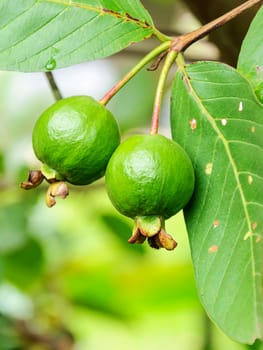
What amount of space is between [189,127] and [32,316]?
182cm

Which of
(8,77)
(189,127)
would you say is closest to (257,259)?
(189,127)

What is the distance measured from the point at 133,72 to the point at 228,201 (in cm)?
23

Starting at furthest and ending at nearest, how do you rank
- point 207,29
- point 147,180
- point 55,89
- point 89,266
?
point 89,266
point 55,89
point 207,29
point 147,180

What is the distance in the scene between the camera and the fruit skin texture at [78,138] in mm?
1103

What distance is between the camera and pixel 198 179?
1.15 m

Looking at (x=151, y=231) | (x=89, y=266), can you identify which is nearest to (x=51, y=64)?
(x=151, y=231)

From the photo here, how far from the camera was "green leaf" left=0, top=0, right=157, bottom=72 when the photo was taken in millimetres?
1176

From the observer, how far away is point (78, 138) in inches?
43.6

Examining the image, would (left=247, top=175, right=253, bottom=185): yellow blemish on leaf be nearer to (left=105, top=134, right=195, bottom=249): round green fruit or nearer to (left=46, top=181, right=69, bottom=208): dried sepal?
(left=105, top=134, right=195, bottom=249): round green fruit

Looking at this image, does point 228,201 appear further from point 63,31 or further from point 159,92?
point 63,31

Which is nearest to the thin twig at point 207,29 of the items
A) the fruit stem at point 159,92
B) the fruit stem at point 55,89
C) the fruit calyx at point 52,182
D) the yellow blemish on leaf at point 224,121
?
the fruit stem at point 159,92

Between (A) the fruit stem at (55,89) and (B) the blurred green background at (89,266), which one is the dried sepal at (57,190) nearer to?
(A) the fruit stem at (55,89)

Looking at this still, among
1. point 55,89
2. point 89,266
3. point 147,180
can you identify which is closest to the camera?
point 147,180

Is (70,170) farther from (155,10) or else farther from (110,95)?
(155,10)
